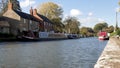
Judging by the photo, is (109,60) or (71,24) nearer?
(109,60)

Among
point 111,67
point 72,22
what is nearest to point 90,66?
point 111,67

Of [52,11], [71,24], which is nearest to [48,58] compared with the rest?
[52,11]

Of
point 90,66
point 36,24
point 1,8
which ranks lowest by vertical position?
point 90,66

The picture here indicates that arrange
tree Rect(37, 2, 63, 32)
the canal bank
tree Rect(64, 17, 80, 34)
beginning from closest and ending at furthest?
the canal bank < tree Rect(37, 2, 63, 32) < tree Rect(64, 17, 80, 34)

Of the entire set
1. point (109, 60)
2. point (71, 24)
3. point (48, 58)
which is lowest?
point (48, 58)

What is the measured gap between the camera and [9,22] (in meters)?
71.0

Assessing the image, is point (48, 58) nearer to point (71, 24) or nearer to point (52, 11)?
point (52, 11)

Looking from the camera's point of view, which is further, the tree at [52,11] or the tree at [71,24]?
the tree at [71,24]

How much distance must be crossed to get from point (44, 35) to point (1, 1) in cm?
2504

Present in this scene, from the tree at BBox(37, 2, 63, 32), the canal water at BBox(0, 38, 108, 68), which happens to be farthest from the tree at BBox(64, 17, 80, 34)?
the canal water at BBox(0, 38, 108, 68)

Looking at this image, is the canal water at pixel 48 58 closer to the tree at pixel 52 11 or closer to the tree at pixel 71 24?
the tree at pixel 52 11

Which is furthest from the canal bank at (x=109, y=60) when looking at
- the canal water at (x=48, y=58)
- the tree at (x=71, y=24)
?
the tree at (x=71, y=24)

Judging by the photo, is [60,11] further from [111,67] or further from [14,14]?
[111,67]

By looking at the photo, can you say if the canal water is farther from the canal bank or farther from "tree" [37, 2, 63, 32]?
"tree" [37, 2, 63, 32]
